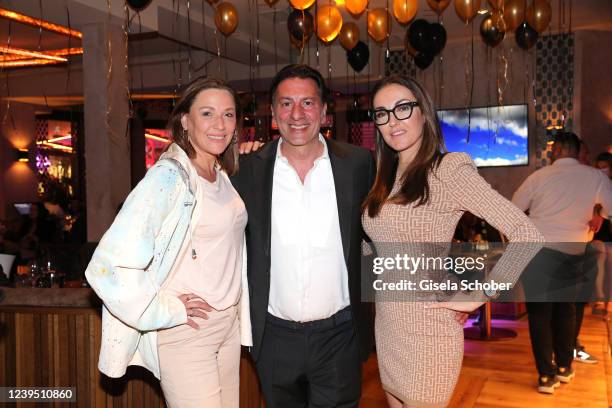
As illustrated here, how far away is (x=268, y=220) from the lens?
2316 millimetres

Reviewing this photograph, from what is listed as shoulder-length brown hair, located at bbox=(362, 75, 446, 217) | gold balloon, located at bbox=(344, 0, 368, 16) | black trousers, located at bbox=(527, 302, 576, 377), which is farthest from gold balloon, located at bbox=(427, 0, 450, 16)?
shoulder-length brown hair, located at bbox=(362, 75, 446, 217)

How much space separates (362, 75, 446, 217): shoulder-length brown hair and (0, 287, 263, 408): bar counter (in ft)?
4.72

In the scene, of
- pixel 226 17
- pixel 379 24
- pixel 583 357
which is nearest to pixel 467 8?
pixel 379 24

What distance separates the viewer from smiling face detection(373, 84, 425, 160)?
216 centimetres

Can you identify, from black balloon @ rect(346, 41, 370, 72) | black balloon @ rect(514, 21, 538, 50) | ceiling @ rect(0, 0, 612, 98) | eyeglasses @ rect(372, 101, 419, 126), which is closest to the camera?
eyeglasses @ rect(372, 101, 419, 126)

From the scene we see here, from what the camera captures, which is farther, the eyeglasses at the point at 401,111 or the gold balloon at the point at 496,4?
the gold balloon at the point at 496,4

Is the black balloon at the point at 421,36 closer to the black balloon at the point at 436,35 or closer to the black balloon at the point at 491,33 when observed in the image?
the black balloon at the point at 436,35

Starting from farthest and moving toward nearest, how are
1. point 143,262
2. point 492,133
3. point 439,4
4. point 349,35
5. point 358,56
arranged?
1. point 492,133
2. point 358,56
3. point 349,35
4. point 439,4
5. point 143,262

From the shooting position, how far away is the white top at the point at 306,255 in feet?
7.64

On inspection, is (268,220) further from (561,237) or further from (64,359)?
(561,237)

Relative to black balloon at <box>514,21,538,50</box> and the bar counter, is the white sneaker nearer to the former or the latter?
black balloon at <box>514,21,538,50</box>

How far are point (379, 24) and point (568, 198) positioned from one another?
3.03 meters

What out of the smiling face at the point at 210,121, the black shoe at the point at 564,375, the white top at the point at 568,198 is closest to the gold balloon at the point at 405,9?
the white top at the point at 568,198

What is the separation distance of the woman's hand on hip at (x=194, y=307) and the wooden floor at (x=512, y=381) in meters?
2.32
